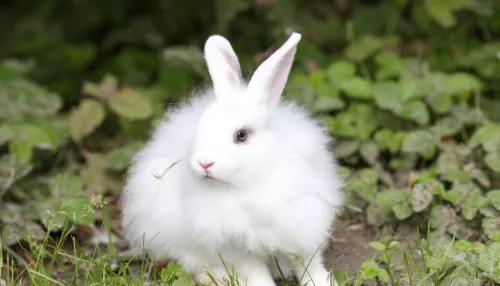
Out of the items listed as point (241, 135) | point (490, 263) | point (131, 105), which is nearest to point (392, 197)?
point (490, 263)

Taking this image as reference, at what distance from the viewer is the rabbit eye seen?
3.01 meters

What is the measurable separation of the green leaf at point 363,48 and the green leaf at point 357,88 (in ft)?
1.47

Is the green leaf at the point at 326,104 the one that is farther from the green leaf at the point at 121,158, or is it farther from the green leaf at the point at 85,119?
the green leaf at the point at 85,119

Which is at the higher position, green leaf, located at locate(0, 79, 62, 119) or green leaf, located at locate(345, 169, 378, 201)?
green leaf, located at locate(0, 79, 62, 119)

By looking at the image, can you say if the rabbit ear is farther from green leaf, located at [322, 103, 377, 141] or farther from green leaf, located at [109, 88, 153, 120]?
green leaf, located at [109, 88, 153, 120]

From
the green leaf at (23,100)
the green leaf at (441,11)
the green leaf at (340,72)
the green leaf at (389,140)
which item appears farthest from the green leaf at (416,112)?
the green leaf at (23,100)

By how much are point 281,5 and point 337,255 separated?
207cm

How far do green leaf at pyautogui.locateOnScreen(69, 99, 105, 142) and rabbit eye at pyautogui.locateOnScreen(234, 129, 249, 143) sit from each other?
176 cm

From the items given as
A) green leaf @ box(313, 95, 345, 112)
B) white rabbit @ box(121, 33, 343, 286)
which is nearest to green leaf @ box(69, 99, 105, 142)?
white rabbit @ box(121, 33, 343, 286)

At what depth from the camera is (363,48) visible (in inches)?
192

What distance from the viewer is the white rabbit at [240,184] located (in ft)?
9.86

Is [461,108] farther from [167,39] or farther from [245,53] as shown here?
[167,39]

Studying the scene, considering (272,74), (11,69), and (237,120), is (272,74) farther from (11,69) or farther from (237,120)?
(11,69)

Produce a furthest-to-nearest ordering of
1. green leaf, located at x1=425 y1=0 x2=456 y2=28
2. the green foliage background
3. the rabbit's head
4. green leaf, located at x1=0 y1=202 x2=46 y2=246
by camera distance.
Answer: green leaf, located at x1=425 y1=0 x2=456 y2=28 → the green foliage background → green leaf, located at x1=0 y1=202 x2=46 y2=246 → the rabbit's head
